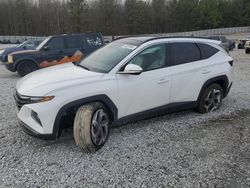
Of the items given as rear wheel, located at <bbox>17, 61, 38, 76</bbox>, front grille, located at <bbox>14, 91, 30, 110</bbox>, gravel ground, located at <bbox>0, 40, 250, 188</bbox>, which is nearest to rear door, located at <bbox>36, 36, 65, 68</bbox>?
rear wheel, located at <bbox>17, 61, 38, 76</bbox>

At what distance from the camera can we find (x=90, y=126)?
3553mm

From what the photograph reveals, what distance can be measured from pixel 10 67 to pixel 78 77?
23.6ft

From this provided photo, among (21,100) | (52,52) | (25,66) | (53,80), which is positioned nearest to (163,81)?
(53,80)

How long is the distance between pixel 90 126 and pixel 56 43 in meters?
7.09

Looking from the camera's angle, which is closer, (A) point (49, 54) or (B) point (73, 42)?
(A) point (49, 54)

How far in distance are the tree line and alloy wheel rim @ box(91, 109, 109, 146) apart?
162 ft

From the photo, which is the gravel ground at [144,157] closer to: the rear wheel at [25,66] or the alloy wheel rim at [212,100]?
the alloy wheel rim at [212,100]

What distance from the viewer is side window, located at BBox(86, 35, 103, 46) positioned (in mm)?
10414

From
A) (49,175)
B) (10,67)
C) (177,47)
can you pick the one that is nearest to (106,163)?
(49,175)

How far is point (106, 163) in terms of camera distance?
11.1 feet

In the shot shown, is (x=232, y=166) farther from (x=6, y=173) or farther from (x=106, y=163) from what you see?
(x=6, y=173)

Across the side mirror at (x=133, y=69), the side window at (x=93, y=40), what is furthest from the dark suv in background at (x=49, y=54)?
the side mirror at (x=133, y=69)

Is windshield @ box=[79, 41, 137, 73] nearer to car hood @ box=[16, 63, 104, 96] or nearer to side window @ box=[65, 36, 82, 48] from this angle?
car hood @ box=[16, 63, 104, 96]

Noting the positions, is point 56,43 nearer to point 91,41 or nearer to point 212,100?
point 91,41
